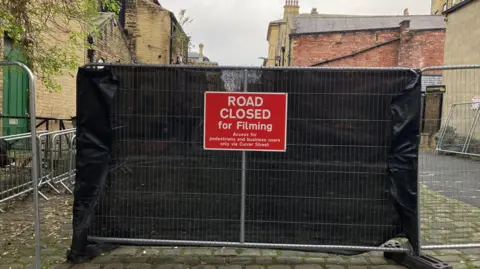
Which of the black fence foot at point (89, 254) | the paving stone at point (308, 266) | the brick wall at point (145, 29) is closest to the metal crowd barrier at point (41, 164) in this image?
the black fence foot at point (89, 254)

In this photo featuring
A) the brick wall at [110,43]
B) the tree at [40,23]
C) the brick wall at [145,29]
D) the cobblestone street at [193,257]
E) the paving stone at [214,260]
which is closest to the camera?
the cobblestone street at [193,257]

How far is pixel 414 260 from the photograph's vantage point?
4082 mm

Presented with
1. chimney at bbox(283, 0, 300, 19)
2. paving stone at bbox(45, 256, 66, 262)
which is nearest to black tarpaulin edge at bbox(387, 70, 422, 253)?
paving stone at bbox(45, 256, 66, 262)

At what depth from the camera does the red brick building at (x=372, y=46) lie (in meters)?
28.1

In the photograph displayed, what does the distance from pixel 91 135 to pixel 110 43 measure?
14.0 meters

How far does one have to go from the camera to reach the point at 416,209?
4.01 metres

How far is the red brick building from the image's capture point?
28078 millimetres

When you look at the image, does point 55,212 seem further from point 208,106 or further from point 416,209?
point 416,209

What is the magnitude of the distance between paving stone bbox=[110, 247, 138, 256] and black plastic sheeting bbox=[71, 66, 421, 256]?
406 millimetres

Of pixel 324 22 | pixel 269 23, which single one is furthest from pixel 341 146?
pixel 269 23

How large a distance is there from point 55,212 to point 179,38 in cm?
2428

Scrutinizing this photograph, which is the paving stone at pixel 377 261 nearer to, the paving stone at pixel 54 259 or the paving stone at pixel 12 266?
the paving stone at pixel 54 259

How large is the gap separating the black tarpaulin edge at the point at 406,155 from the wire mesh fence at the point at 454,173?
0.51 metres

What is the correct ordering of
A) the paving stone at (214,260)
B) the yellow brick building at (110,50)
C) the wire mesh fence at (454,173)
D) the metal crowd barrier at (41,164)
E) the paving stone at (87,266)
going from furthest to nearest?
the yellow brick building at (110,50)
the metal crowd barrier at (41,164)
the wire mesh fence at (454,173)
the paving stone at (214,260)
the paving stone at (87,266)
